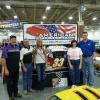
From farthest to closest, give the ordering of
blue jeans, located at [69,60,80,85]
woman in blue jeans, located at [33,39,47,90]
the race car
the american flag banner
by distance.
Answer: the american flag banner
blue jeans, located at [69,60,80,85]
woman in blue jeans, located at [33,39,47,90]
the race car

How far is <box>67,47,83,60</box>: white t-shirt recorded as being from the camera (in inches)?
253

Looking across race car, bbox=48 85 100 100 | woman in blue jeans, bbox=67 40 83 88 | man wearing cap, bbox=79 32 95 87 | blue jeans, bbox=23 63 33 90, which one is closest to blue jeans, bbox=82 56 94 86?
man wearing cap, bbox=79 32 95 87

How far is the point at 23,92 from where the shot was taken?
6402 millimetres

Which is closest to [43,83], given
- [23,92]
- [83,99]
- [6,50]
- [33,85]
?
[33,85]

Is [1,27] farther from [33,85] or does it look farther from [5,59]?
[5,59]

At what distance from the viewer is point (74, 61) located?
659 cm

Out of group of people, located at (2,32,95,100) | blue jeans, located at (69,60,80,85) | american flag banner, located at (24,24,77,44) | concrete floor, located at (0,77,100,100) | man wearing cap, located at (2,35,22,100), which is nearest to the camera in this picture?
man wearing cap, located at (2,35,22,100)

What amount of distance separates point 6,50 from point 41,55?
1.26 meters

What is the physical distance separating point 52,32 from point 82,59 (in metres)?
1.26

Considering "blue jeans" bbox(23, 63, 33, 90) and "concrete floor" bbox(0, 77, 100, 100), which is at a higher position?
"blue jeans" bbox(23, 63, 33, 90)

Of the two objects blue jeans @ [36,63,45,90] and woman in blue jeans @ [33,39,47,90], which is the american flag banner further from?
blue jeans @ [36,63,45,90]

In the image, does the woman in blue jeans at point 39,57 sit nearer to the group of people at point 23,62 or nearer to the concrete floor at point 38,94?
the group of people at point 23,62

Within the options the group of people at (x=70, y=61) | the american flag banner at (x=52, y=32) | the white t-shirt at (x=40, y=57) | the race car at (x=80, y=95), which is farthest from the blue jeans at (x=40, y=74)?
the race car at (x=80, y=95)

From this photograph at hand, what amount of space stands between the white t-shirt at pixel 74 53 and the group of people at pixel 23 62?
0.69 meters
